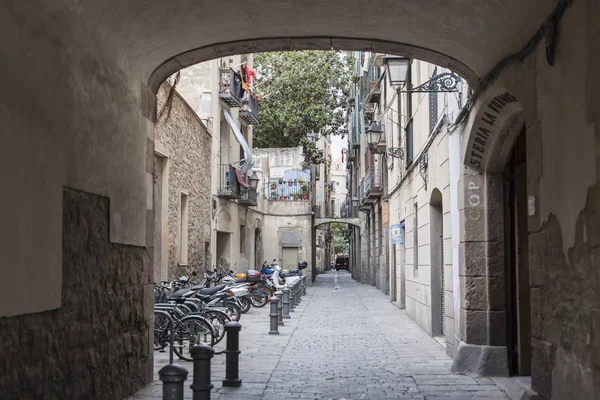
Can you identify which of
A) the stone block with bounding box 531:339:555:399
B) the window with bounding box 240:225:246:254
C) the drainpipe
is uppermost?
the drainpipe

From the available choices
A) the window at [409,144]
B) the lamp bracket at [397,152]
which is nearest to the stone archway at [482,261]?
the window at [409,144]

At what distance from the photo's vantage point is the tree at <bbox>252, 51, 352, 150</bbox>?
37688 millimetres

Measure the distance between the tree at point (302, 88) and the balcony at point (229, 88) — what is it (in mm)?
13870

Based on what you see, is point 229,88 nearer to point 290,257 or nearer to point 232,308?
point 232,308

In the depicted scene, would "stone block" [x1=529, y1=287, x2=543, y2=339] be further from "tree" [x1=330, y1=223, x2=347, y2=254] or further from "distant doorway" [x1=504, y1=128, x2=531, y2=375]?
"tree" [x1=330, y1=223, x2=347, y2=254]

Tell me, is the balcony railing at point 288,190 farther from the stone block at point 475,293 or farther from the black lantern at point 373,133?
the stone block at point 475,293

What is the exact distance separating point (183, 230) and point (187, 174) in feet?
4.71

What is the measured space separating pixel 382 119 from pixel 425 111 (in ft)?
34.5

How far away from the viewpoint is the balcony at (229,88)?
23.0m

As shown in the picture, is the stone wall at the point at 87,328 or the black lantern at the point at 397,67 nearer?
the stone wall at the point at 87,328

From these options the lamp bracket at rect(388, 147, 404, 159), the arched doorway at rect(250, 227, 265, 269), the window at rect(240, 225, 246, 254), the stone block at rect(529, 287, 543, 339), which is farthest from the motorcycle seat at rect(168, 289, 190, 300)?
the arched doorway at rect(250, 227, 265, 269)

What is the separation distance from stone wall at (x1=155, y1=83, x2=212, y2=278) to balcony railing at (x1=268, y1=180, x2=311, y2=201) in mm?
13328

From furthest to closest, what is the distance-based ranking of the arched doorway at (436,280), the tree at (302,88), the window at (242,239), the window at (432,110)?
1. the tree at (302,88)
2. the window at (242,239)
3. the arched doorway at (436,280)
4. the window at (432,110)

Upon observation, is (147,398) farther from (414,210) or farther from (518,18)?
(414,210)
